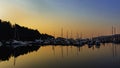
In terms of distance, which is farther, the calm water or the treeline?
the treeline

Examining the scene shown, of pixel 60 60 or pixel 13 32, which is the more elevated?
pixel 13 32

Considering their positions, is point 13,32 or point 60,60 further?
point 13,32

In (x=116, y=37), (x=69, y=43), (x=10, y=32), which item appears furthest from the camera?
(x=116, y=37)

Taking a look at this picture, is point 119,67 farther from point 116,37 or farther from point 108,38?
point 108,38

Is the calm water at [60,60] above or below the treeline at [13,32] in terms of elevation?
below

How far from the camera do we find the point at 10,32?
106250 millimetres

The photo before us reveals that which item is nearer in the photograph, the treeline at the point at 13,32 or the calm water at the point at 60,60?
the calm water at the point at 60,60

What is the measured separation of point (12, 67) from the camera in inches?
1251

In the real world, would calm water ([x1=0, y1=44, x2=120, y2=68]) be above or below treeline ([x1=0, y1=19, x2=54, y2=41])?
below

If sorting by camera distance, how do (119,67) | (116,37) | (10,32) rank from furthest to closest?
(116,37) < (10,32) < (119,67)

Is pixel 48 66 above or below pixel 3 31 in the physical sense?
below

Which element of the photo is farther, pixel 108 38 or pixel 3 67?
pixel 108 38


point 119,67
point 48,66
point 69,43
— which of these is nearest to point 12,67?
point 48,66

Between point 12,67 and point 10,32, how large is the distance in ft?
248
